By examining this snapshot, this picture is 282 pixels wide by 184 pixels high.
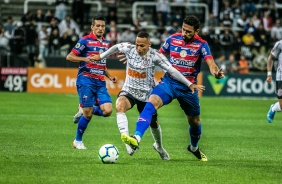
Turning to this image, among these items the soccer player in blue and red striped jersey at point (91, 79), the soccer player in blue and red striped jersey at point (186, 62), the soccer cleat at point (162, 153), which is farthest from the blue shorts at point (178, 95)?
the soccer player in blue and red striped jersey at point (91, 79)

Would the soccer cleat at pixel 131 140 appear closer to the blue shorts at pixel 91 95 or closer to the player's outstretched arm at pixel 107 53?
the player's outstretched arm at pixel 107 53

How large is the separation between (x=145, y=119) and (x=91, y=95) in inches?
112

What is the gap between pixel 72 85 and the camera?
3088cm

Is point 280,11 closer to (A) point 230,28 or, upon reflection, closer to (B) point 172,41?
(A) point 230,28

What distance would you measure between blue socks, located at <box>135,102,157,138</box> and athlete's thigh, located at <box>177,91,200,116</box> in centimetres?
80

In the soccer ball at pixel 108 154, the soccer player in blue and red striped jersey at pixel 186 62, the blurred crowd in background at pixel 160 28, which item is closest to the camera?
the soccer ball at pixel 108 154

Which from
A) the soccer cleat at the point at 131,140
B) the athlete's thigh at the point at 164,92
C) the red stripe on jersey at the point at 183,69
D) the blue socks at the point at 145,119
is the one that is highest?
the red stripe on jersey at the point at 183,69

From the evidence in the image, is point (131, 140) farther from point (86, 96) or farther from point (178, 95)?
point (86, 96)

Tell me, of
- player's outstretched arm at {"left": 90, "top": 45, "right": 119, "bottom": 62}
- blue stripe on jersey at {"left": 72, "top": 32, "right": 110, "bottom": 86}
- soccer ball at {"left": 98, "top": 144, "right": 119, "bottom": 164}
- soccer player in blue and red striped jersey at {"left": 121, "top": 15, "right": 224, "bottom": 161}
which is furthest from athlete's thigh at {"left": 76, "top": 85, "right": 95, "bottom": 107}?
soccer ball at {"left": 98, "top": 144, "right": 119, "bottom": 164}

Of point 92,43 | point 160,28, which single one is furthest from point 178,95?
point 160,28

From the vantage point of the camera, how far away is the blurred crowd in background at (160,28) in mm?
32125

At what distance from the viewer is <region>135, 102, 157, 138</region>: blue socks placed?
11.6 m

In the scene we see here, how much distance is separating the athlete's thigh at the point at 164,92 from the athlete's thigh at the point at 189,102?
19 cm

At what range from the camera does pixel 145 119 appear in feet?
38.3
